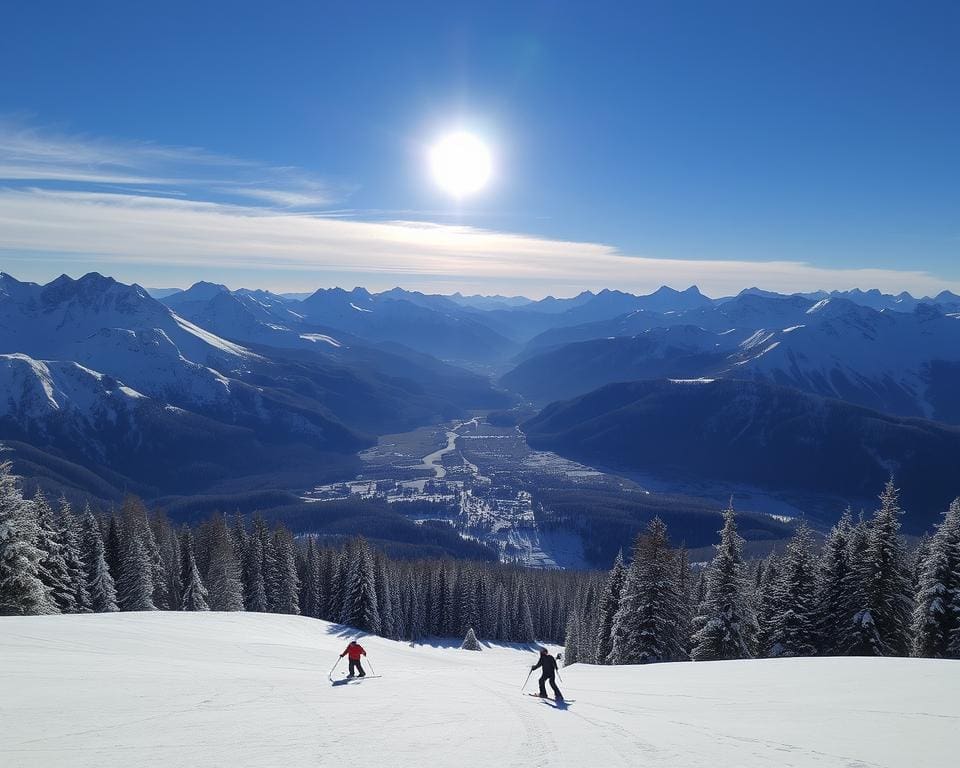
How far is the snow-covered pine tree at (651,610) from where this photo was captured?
130 feet

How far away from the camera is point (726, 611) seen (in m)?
37.2

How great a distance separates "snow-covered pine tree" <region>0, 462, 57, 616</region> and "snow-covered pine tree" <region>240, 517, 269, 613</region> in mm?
33215

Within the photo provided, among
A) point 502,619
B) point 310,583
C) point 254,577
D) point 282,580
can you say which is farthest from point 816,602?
point 502,619

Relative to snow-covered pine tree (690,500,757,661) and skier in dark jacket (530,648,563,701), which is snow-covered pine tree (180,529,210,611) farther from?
skier in dark jacket (530,648,563,701)

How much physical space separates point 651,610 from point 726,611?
4907 millimetres

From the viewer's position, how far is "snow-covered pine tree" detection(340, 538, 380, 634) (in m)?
66.3

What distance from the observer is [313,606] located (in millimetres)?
81000

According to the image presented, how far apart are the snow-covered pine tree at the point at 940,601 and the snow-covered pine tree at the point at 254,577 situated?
6074 centimetres

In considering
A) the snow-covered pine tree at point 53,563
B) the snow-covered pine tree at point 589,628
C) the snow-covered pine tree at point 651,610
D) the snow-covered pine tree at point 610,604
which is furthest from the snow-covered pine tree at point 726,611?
the snow-covered pine tree at point 53,563

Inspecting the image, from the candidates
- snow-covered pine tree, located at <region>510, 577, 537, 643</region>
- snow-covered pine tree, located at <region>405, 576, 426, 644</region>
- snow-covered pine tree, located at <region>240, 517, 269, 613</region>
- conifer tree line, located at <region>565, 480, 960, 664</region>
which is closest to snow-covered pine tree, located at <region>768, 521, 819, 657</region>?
conifer tree line, located at <region>565, 480, 960, 664</region>

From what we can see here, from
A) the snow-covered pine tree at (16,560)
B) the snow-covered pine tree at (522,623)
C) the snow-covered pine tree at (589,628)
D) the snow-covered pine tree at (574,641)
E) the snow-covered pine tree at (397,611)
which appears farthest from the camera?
the snow-covered pine tree at (522,623)

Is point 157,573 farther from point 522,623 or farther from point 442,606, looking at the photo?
point 522,623

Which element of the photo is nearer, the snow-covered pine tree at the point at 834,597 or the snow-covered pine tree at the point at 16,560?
the snow-covered pine tree at the point at 16,560

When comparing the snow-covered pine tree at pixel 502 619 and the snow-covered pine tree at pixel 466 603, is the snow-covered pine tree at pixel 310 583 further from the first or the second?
the snow-covered pine tree at pixel 502 619
